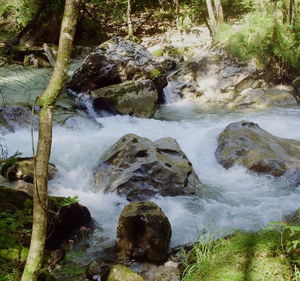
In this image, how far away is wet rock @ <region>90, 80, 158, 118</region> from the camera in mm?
9781

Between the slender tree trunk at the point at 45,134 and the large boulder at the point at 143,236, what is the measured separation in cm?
187

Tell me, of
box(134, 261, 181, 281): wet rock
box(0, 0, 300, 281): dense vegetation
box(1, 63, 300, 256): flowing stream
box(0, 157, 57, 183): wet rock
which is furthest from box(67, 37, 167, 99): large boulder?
box(134, 261, 181, 281): wet rock

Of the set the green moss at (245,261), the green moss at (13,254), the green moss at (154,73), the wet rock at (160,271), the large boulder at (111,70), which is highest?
the large boulder at (111,70)

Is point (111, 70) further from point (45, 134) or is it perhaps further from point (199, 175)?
point (45, 134)

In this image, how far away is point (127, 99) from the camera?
987cm

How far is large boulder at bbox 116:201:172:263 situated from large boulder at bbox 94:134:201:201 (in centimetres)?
140

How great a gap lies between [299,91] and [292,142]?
459 centimetres

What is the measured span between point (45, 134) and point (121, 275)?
190cm

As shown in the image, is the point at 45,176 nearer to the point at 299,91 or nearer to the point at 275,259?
the point at 275,259

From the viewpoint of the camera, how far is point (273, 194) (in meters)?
6.06

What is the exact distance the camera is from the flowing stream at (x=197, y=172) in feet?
17.5

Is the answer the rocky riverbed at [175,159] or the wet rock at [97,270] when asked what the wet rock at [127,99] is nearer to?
the rocky riverbed at [175,159]

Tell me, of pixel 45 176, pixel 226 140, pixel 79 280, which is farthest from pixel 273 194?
pixel 45 176

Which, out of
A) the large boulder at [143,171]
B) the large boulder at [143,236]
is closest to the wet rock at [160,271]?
the large boulder at [143,236]
